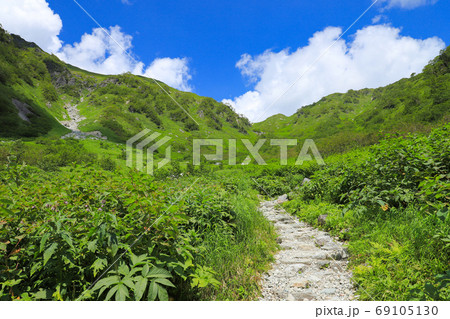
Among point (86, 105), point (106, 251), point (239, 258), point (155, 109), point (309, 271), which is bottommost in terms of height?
point (309, 271)

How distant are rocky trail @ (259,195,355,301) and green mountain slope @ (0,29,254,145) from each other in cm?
1890

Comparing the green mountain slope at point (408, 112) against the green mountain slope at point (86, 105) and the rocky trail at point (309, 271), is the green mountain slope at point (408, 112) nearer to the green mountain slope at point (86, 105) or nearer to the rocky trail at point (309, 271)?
the rocky trail at point (309, 271)

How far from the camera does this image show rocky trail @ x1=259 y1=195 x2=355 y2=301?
3496mm

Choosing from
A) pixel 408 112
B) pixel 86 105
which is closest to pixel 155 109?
pixel 86 105

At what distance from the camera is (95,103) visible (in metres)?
83.2

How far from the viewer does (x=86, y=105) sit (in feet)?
273

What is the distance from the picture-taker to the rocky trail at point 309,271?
3.50 metres

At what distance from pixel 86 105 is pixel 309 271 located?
3928 inches

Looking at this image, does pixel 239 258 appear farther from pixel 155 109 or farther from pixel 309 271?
pixel 155 109

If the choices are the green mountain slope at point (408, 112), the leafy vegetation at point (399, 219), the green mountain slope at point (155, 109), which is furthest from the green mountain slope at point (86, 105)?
the leafy vegetation at point (399, 219)

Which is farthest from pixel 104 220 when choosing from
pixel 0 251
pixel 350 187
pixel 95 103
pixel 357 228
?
pixel 95 103

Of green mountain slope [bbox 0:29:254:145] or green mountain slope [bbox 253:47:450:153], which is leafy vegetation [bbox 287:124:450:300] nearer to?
green mountain slope [bbox 253:47:450:153]

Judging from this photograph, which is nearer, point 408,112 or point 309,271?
point 309,271
